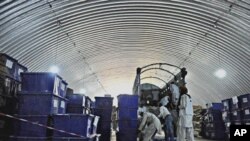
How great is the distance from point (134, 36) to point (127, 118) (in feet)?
19.9

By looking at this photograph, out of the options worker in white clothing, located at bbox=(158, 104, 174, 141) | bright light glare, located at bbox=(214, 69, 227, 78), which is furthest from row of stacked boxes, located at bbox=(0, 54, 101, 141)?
bright light glare, located at bbox=(214, 69, 227, 78)

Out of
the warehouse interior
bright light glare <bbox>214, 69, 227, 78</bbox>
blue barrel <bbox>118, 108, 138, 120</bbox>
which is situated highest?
the warehouse interior

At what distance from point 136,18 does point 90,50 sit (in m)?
4.23

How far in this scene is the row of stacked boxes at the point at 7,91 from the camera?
6.96 meters

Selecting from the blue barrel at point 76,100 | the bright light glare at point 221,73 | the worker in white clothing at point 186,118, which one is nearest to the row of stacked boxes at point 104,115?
the blue barrel at point 76,100

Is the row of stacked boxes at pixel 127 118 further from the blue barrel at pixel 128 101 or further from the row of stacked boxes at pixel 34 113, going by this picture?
the row of stacked boxes at pixel 34 113

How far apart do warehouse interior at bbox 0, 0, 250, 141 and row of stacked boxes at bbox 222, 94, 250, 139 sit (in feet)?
0.72

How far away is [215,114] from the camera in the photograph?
1417cm

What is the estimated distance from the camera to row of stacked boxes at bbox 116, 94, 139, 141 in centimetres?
1012

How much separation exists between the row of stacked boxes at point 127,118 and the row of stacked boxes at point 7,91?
398cm

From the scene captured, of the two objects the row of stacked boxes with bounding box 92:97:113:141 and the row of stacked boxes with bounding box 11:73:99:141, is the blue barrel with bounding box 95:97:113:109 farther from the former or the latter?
the row of stacked boxes with bounding box 11:73:99:141

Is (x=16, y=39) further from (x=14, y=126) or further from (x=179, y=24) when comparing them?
(x=179, y=24)

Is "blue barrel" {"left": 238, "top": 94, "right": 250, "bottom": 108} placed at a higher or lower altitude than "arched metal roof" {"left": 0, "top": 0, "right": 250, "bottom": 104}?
lower

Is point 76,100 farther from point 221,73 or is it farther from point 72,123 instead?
point 221,73
